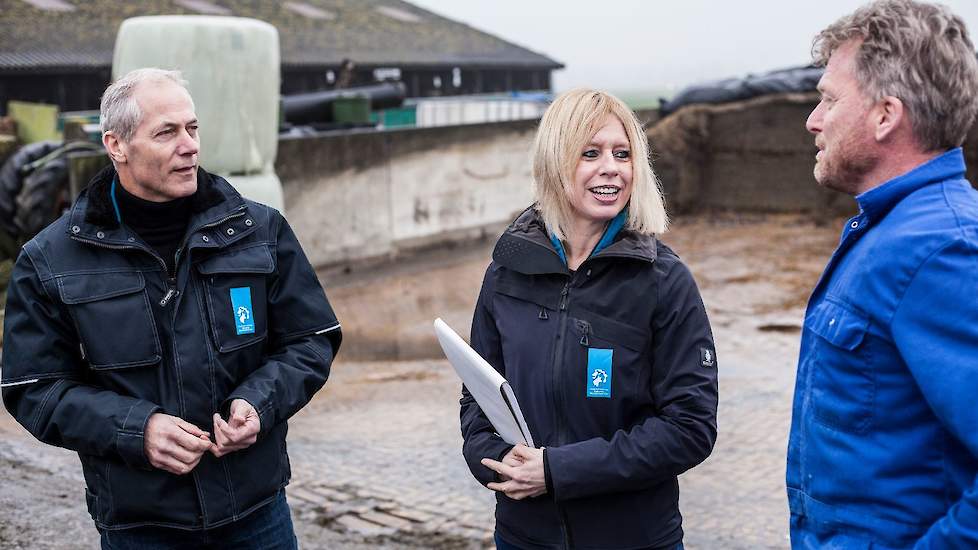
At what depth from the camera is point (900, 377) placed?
6.49 feet

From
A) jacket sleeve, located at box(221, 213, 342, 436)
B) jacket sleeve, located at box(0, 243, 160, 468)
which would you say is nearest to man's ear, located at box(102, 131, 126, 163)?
→ jacket sleeve, located at box(0, 243, 160, 468)

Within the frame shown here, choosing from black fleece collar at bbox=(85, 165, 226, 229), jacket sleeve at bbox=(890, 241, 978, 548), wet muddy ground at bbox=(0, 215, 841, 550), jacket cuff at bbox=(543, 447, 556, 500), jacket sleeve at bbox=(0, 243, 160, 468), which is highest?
black fleece collar at bbox=(85, 165, 226, 229)

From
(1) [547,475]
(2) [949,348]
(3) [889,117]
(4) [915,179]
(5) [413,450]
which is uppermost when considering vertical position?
(3) [889,117]

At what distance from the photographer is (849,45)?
6.94 feet

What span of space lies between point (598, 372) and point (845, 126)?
0.85 metres

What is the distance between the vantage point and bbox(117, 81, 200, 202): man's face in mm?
2832

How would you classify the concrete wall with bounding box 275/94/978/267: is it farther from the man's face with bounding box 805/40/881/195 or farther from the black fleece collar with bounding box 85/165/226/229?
the man's face with bounding box 805/40/881/195

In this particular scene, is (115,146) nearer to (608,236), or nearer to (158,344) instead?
(158,344)

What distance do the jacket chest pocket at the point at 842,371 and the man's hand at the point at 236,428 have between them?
1.38m

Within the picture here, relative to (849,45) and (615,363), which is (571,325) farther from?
(849,45)

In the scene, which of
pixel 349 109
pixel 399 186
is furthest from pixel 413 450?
pixel 349 109

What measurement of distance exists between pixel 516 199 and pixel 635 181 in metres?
11.6

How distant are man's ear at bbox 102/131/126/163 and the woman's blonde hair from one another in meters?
1.08

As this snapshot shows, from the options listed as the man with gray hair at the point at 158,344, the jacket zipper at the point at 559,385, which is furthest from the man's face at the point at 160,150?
the jacket zipper at the point at 559,385
